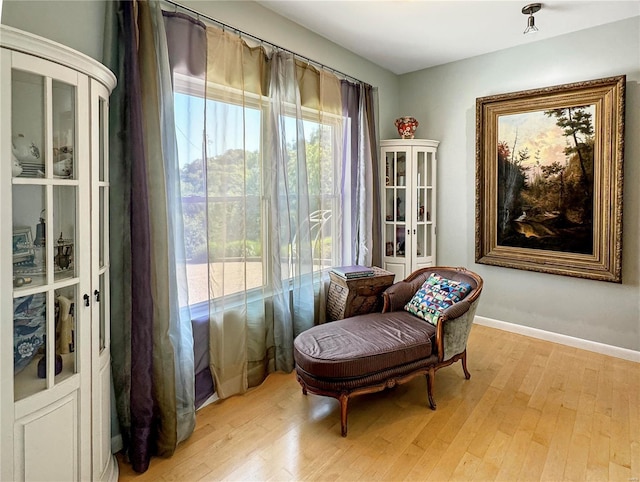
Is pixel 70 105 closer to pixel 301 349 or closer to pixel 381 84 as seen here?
pixel 301 349

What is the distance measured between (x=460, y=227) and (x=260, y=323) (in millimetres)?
2493

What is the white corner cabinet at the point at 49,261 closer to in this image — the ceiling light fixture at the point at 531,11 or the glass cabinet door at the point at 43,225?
the glass cabinet door at the point at 43,225

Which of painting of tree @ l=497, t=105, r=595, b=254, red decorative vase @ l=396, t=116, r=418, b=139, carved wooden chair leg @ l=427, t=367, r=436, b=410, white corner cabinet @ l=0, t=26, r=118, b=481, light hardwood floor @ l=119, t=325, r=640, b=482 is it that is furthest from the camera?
red decorative vase @ l=396, t=116, r=418, b=139

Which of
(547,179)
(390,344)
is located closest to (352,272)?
(390,344)

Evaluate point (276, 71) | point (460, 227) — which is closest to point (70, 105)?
point (276, 71)

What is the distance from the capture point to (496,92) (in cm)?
371

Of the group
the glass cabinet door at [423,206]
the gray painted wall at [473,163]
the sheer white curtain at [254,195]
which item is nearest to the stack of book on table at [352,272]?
the sheer white curtain at [254,195]

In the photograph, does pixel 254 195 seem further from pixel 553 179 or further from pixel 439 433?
pixel 553 179

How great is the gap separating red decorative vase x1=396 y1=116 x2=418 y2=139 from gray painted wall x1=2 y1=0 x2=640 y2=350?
236mm

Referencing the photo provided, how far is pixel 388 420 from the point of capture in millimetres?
2291

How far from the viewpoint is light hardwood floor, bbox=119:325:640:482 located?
187 cm

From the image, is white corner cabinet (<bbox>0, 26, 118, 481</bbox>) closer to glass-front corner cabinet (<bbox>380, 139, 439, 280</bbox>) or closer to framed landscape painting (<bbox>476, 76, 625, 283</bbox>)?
glass-front corner cabinet (<bbox>380, 139, 439, 280</bbox>)

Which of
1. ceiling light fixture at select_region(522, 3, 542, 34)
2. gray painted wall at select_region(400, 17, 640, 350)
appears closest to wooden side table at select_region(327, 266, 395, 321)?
gray painted wall at select_region(400, 17, 640, 350)

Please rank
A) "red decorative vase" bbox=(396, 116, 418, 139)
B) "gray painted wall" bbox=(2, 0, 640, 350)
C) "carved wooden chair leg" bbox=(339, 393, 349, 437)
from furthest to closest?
"red decorative vase" bbox=(396, 116, 418, 139) < "gray painted wall" bbox=(2, 0, 640, 350) < "carved wooden chair leg" bbox=(339, 393, 349, 437)
